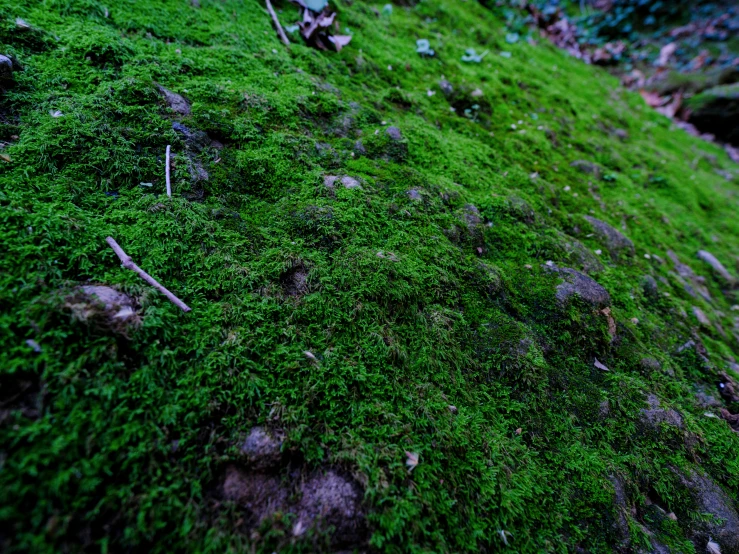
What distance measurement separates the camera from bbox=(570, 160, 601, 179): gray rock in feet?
16.5

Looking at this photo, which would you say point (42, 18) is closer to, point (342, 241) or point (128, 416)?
point (342, 241)

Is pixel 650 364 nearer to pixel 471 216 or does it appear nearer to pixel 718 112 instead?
pixel 471 216

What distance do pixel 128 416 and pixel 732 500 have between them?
3.82 meters

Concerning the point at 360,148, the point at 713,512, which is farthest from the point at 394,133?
the point at 713,512

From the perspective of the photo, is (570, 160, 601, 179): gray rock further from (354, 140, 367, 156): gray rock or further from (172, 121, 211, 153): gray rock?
(172, 121, 211, 153): gray rock

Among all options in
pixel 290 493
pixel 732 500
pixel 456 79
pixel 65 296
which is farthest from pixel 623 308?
→ pixel 65 296

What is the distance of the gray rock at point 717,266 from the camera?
5.00 metres

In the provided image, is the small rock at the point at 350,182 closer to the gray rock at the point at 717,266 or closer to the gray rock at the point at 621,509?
the gray rock at the point at 621,509

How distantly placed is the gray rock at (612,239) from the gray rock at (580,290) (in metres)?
1.04

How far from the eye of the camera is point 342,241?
2578mm

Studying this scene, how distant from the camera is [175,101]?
2.82 metres

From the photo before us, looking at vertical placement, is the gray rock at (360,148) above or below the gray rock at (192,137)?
above

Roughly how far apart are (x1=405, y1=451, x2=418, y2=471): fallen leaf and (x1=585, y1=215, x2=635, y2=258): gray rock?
136 inches

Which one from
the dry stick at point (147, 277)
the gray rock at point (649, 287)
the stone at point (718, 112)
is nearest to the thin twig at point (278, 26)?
the dry stick at point (147, 277)
